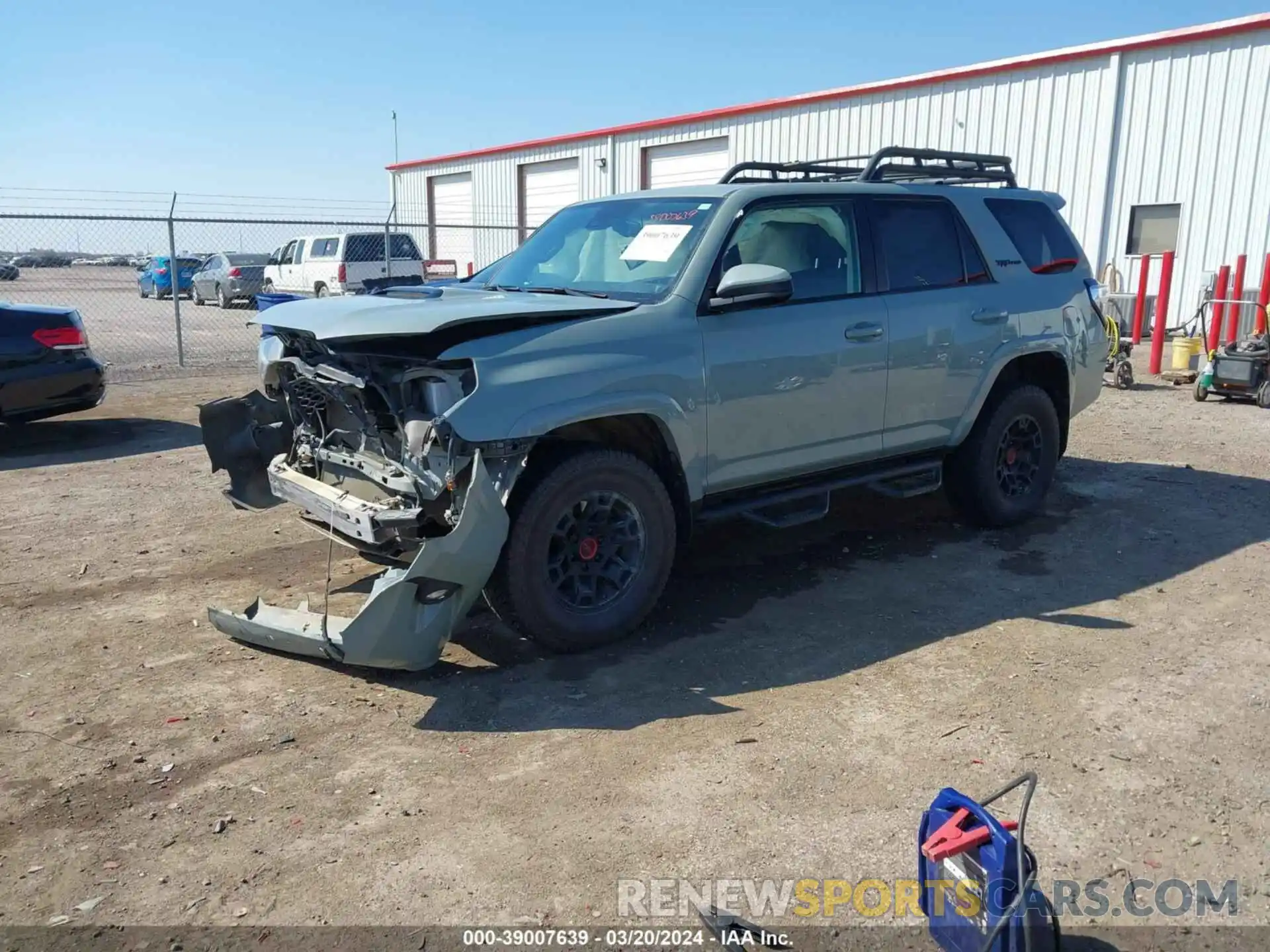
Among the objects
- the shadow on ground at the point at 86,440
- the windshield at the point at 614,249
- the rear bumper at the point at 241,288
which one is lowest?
the shadow on ground at the point at 86,440

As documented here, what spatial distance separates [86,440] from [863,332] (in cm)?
747

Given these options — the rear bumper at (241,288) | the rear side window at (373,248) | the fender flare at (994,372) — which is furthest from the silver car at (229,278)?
the fender flare at (994,372)

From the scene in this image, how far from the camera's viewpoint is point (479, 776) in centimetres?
350

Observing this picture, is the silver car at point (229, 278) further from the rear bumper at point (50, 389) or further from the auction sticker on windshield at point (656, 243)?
the auction sticker on windshield at point (656, 243)

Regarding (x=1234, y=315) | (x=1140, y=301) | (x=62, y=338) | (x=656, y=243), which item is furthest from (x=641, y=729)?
(x=1234, y=315)

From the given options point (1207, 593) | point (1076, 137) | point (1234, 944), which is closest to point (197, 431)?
point (1207, 593)

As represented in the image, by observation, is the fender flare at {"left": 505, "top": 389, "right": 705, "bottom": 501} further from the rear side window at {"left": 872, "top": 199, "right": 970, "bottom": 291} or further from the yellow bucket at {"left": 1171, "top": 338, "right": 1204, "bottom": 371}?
the yellow bucket at {"left": 1171, "top": 338, "right": 1204, "bottom": 371}

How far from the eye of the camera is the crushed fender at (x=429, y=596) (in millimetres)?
3814

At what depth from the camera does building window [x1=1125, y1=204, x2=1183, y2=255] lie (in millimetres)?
16531

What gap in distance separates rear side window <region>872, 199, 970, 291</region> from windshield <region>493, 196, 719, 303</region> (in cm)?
107

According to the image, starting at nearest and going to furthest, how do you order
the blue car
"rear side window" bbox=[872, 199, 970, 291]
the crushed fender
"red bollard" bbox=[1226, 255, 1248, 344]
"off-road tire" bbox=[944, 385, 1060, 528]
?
the crushed fender → "rear side window" bbox=[872, 199, 970, 291] → "off-road tire" bbox=[944, 385, 1060, 528] → "red bollard" bbox=[1226, 255, 1248, 344] → the blue car

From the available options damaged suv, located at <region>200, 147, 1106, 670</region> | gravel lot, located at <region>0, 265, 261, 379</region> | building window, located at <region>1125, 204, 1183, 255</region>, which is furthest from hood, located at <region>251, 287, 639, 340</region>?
building window, located at <region>1125, 204, 1183, 255</region>

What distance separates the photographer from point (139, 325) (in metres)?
22.9

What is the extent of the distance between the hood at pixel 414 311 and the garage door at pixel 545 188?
21796 millimetres
